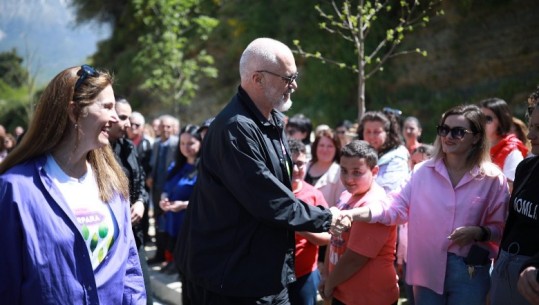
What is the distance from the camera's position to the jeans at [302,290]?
13.2 feet

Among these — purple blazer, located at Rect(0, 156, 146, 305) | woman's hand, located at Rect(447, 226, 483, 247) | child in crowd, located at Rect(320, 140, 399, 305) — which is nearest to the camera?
purple blazer, located at Rect(0, 156, 146, 305)

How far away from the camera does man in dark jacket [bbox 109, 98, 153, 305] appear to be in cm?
428

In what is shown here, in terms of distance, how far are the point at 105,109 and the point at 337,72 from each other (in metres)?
11.8

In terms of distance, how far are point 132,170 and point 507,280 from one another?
296 centimetres

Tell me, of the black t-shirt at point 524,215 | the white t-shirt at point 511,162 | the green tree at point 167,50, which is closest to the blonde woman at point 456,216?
the black t-shirt at point 524,215

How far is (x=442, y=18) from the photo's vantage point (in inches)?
477

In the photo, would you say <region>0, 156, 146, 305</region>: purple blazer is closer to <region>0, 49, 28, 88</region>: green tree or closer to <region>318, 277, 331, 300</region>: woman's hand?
<region>318, 277, 331, 300</region>: woman's hand

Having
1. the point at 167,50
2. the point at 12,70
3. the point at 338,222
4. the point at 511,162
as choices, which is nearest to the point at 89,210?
the point at 338,222

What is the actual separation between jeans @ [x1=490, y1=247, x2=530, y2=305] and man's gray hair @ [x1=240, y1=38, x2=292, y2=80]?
171 cm

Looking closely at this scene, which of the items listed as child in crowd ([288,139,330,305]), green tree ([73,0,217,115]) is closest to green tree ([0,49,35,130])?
green tree ([73,0,217,115])

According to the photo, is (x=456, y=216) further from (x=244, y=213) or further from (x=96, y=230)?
(x=96, y=230)

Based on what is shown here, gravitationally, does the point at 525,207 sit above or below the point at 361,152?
below

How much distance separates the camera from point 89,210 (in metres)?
2.40

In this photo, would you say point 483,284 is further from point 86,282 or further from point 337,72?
point 337,72
